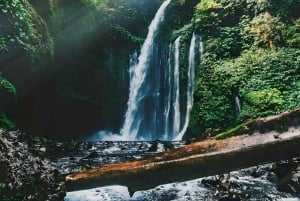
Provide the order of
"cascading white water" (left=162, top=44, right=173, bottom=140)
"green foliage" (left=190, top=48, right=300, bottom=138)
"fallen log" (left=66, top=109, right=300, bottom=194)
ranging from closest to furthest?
"fallen log" (left=66, top=109, right=300, bottom=194), "green foliage" (left=190, top=48, right=300, bottom=138), "cascading white water" (left=162, top=44, right=173, bottom=140)

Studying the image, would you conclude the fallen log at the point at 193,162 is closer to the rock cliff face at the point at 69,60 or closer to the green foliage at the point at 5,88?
→ the green foliage at the point at 5,88

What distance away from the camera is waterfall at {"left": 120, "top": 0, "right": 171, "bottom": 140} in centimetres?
1533

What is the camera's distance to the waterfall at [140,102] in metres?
15.3

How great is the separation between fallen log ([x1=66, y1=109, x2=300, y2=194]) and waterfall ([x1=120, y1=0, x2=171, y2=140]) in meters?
10.2

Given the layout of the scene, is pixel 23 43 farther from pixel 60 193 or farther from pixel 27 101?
pixel 60 193

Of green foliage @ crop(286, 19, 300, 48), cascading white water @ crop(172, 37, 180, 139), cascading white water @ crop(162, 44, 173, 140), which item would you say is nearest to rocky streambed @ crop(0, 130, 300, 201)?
cascading white water @ crop(172, 37, 180, 139)

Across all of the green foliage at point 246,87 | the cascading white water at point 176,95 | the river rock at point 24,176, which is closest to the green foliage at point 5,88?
the river rock at point 24,176

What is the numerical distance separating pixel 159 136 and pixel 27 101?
5.09 metres

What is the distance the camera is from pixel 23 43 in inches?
412

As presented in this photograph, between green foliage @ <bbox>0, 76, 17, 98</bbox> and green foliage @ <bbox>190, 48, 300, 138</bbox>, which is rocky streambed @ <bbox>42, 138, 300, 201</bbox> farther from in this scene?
green foliage @ <bbox>190, 48, 300, 138</bbox>

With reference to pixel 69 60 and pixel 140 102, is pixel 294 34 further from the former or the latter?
pixel 69 60

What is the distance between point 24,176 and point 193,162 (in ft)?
6.36

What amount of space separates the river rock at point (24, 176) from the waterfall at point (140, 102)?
34.2 feet

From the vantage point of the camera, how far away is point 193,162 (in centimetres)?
467
